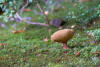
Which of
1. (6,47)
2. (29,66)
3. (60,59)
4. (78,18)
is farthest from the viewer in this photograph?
(78,18)

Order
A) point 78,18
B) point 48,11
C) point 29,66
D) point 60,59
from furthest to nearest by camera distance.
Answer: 1. point 48,11
2. point 78,18
3. point 60,59
4. point 29,66

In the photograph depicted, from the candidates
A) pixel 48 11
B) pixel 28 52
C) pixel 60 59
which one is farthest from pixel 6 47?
pixel 48 11

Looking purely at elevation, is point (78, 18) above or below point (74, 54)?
above

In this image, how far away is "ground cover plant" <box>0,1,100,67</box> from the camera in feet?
9.98

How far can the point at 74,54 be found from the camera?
3293 mm

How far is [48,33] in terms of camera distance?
4.66 metres

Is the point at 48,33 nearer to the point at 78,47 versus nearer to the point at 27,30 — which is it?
→ the point at 27,30

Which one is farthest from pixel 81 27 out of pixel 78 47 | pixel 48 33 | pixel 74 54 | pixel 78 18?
pixel 74 54

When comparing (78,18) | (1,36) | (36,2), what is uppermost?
(36,2)

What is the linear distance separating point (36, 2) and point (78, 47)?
1.71 metres

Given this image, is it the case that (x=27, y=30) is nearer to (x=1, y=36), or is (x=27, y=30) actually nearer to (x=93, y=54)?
(x=1, y=36)

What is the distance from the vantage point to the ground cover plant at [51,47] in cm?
304

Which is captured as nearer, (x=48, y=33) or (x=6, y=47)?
(x=6, y=47)

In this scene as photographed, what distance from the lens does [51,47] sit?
149 inches
